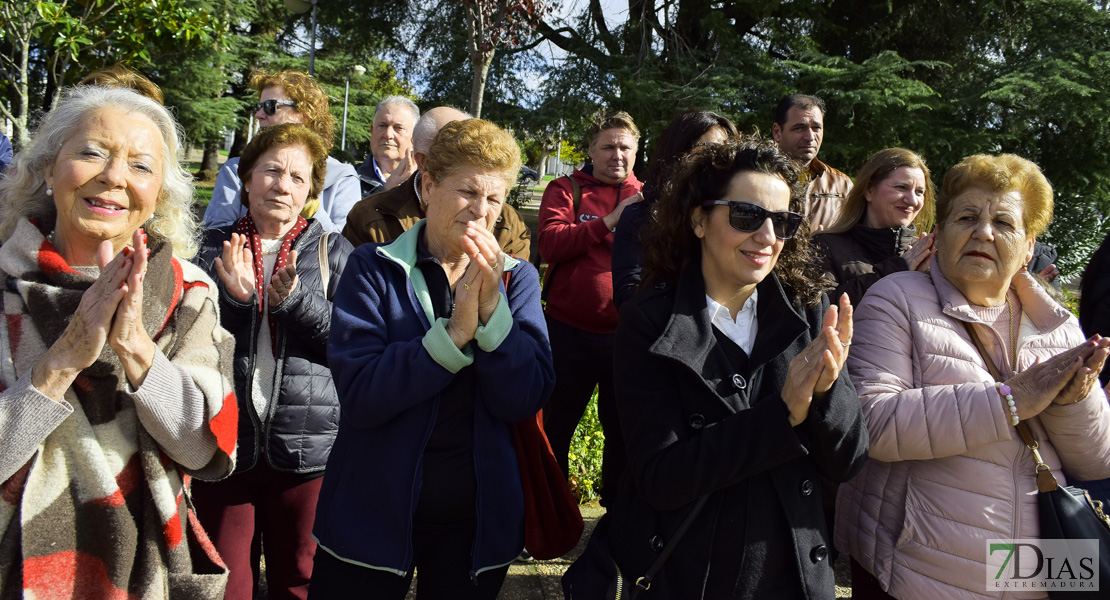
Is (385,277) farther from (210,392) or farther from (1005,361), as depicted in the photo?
(1005,361)

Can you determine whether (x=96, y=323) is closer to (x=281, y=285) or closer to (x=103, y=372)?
(x=103, y=372)

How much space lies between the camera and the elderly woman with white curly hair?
1.75 meters

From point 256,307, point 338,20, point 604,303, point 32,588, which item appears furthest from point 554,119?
point 32,588

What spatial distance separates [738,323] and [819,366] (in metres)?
0.40

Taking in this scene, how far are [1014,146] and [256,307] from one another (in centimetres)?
1202

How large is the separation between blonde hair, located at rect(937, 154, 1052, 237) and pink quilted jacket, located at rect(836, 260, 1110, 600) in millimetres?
223

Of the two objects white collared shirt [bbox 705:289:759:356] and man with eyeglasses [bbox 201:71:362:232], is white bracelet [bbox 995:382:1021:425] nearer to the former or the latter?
white collared shirt [bbox 705:289:759:356]

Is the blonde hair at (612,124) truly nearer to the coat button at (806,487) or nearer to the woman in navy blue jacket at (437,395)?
the woman in navy blue jacket at (437,395)

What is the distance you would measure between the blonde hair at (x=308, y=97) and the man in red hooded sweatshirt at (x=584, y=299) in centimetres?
127

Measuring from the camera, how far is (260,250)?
9.32ft

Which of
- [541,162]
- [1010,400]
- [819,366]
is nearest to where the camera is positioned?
[819,366]

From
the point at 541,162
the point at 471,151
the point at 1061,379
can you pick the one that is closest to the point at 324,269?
the point at 471,151

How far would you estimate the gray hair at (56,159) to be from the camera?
202 cm

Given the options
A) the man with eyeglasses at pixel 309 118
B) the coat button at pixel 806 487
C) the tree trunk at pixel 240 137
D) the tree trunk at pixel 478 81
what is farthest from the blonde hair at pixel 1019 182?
the tree trunk at pixel 240 137
